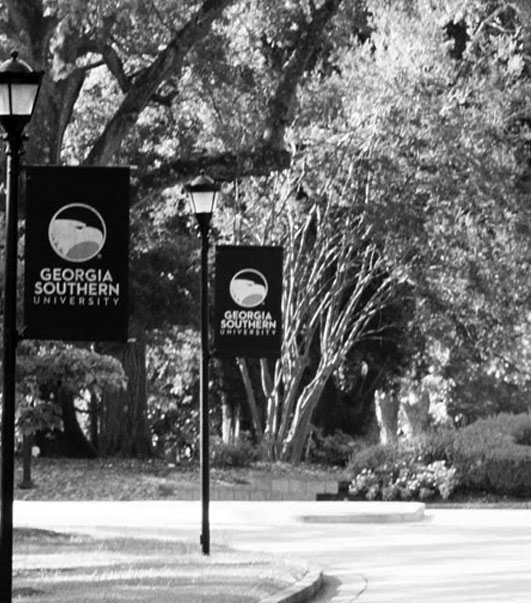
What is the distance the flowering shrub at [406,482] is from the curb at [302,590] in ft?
45.9

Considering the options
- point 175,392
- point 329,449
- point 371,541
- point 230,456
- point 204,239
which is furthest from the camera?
point 175,392

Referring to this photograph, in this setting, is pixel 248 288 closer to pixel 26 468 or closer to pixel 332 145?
pixel 26 468

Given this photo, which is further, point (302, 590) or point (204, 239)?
point (204, 239)

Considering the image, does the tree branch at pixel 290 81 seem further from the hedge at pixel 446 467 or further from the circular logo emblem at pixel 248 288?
the circular logo emblem at pixel 248 288

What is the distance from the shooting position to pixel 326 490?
32.4 m

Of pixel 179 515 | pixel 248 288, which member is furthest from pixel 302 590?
pixel 179 515

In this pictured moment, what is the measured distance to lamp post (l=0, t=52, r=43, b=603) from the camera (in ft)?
41.9

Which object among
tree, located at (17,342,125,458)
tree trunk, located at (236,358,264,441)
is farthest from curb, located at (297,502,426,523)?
tree trunk, located at (236,358,264,441)

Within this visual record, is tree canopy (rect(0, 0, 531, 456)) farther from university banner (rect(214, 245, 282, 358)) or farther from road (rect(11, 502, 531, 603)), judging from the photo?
university banner (rect(214, 245, 282, 358))

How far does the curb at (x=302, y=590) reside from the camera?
15328mm

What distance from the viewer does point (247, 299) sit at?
69.6ft

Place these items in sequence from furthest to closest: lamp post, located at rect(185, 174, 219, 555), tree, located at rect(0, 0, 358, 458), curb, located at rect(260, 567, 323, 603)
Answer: tree, located at rect(0, 0, 358, 458) < lamp post, located at rect(185, 174, 219, 555) < curb, located at rect(260, 567, 323, 603)

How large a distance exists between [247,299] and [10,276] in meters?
8.23

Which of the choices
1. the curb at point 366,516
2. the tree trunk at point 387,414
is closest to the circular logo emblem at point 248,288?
the curb at point 366,516
